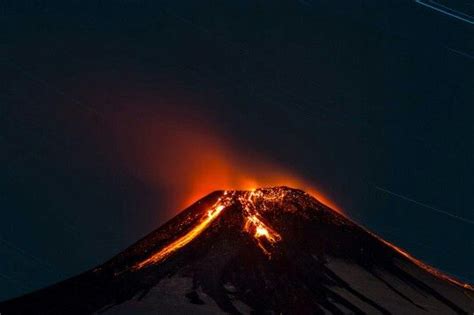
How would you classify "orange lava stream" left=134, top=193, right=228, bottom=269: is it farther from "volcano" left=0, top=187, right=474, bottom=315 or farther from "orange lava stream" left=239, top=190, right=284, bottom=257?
"orange lava stream" left=239, top=190, right=284, bottom=257

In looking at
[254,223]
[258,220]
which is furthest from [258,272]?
[258,220]

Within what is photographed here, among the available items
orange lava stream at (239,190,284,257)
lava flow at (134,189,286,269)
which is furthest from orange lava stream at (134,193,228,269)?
orange lava stream at (239,190,284,257)

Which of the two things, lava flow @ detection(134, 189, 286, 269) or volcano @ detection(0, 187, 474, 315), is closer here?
volcano @ detection(0, 187, 474, 315)

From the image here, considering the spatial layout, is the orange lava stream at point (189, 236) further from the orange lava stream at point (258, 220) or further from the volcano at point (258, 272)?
the orange lava stream at point (258, 220)

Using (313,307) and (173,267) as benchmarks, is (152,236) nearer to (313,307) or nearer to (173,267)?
(173,267)

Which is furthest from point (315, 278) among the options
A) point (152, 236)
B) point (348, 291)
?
point (152, 236)

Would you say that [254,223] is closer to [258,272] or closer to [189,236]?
[189,236]
